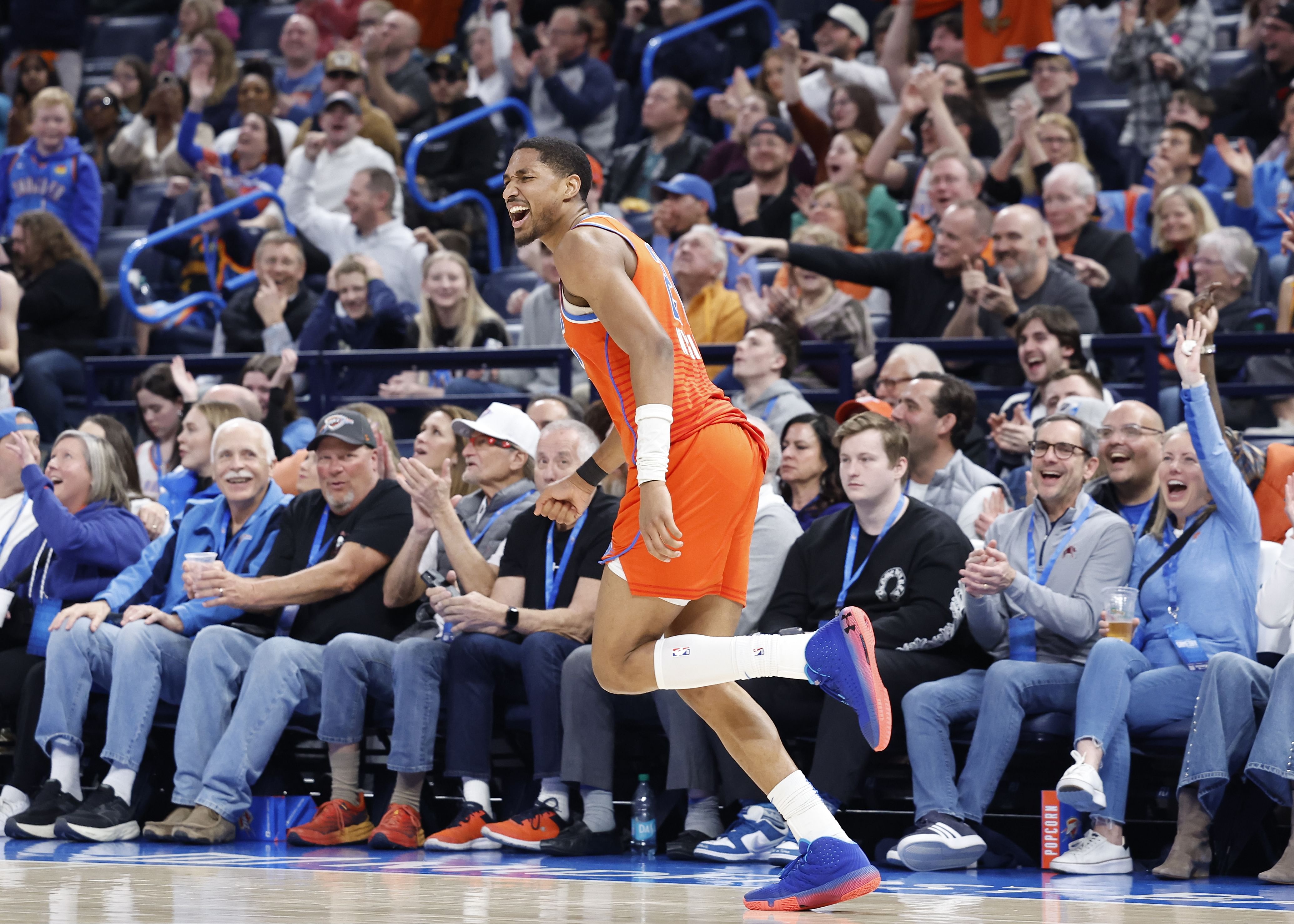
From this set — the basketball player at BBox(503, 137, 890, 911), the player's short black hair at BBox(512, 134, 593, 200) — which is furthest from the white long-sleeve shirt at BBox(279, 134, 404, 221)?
the basketball player at BBox(503, 137, 890, 911)

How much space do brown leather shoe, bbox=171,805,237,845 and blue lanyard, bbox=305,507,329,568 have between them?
106 centimetres

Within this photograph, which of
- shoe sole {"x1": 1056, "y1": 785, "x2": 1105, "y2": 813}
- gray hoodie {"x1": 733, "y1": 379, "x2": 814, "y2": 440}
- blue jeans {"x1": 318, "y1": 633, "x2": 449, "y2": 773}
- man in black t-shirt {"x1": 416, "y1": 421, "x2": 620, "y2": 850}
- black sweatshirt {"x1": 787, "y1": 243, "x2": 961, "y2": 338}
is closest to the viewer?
shoe sole {"x1": 1056, "y1": 785, "x2": 1105, "y2": 813}

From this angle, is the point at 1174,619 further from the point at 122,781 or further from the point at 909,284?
the point at 122,781

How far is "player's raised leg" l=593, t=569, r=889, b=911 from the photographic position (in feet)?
13.0

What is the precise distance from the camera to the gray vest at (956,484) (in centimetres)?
673

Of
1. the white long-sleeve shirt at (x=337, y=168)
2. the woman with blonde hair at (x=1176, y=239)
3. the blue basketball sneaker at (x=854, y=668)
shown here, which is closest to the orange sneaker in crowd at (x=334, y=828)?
the blue basketball sneaker at (x=854, y=668)

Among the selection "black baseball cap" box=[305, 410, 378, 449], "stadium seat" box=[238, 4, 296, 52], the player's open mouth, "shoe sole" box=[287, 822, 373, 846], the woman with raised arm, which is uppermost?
"stadium seat" box=[238, 4, 296, 52]

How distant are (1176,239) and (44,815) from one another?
6.02 meters

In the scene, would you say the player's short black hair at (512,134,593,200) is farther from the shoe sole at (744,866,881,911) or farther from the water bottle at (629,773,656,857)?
the water bottle at (629,773,656,857)

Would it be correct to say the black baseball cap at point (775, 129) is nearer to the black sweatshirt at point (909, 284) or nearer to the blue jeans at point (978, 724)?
the black sweatshirt at point (909, 284)

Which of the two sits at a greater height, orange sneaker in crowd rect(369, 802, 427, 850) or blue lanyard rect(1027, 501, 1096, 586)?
blue lanyard rect(1027, 501, 1096, 586)

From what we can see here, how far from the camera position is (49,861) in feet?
17.6

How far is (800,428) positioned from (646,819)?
1.73 meters

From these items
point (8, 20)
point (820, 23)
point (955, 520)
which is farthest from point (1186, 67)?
point (8, 20)
